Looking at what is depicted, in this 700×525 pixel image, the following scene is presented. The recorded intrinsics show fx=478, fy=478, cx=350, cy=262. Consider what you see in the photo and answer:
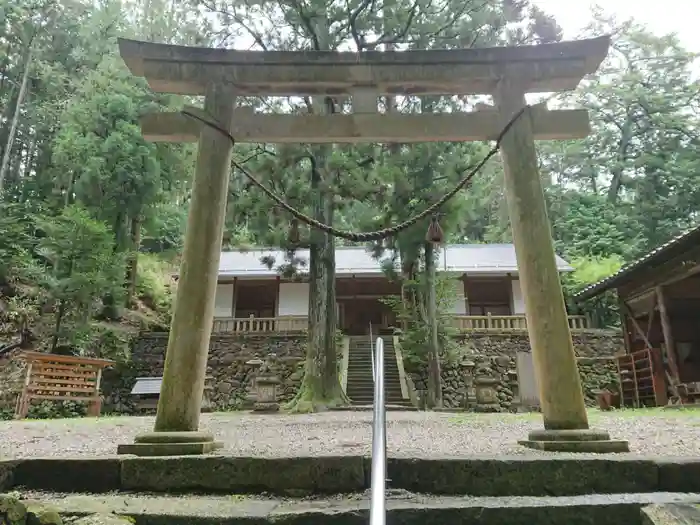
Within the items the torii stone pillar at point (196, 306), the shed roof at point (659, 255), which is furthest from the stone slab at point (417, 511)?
the shed roof at point (659, 255)

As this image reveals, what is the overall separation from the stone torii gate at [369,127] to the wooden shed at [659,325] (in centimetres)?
611

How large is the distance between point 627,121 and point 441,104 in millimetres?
15843

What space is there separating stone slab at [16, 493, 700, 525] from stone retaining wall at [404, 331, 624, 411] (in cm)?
1264

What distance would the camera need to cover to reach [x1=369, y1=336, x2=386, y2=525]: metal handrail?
3.69 ft

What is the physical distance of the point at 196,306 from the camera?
348 cm

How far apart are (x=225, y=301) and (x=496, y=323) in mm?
10425

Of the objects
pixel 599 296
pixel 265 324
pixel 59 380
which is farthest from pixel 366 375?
pixel 599 296

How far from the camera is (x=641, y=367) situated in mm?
12055

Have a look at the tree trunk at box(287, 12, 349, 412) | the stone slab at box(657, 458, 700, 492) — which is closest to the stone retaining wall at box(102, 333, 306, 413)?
the tree trunk at box(287, 12, 349, 412)

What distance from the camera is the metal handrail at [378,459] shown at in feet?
3.69

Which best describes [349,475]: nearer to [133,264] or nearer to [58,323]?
[58,323]

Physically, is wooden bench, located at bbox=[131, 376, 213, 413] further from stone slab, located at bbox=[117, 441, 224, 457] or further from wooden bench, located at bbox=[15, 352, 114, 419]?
stone slab, located at bbox=[117, 441, 224, 457]

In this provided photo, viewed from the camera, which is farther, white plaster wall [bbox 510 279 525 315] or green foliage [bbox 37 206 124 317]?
white plaster wall [bbox 510 279 525 315]

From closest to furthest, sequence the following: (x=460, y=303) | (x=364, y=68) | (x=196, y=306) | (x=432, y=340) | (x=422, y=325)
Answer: (x=196, y=306)
(x=364, y=68)
(x=432, y=340)
(x=422, y=325)
(x=460, y=303)
